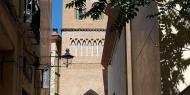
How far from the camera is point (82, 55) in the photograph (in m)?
55.0

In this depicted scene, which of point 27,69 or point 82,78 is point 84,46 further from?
point 27,69

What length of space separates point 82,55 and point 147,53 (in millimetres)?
42174

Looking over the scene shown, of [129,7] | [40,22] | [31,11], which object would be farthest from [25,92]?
[129,7]

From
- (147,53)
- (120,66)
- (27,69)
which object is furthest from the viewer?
(120,66)

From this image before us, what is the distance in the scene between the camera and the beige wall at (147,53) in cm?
1095

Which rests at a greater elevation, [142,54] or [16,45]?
[16,45]

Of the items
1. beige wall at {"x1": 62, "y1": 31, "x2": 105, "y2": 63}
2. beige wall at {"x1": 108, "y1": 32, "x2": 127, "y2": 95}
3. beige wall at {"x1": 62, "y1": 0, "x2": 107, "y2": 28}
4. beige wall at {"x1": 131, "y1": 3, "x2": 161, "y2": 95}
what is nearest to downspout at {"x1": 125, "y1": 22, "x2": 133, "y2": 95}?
beige wall at {"x1": 131, "y1": 3, "x2": 161, "y2": 95}

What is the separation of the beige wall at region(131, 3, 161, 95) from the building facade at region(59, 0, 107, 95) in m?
36.5

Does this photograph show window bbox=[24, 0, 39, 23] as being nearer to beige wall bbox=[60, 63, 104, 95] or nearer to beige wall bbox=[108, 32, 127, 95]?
beige wall bbox=[108, 32, 127, 95]

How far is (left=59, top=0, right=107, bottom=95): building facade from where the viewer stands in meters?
54.4

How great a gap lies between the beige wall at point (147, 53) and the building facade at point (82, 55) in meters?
36.5

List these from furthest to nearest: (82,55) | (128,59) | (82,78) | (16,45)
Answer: (82,78), (82,55), (128,59), (16,45)

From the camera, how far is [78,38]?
185 ft

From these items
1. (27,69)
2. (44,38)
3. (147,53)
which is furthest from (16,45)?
(44,38)
